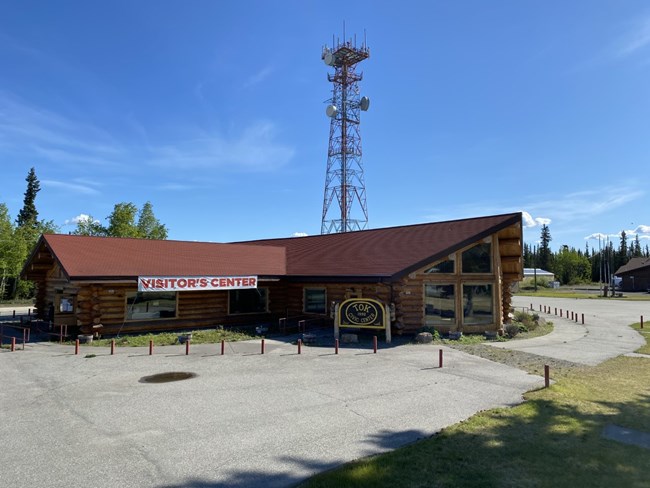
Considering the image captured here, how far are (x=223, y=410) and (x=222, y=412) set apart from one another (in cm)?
13

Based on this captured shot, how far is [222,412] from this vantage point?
9.07m

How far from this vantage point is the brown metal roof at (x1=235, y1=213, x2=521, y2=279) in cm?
1978

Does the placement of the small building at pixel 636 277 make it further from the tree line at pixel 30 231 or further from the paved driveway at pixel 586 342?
the tree line at pixel 30 231

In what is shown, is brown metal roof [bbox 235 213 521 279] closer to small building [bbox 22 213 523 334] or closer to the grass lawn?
small building [bbox 22 213 523 334]

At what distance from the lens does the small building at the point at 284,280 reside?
765 inches

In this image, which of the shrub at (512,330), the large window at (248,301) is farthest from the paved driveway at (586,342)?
the large window at (248,301)

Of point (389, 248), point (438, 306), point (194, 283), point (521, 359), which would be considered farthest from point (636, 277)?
point (194, 283)

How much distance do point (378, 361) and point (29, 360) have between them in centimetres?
1149

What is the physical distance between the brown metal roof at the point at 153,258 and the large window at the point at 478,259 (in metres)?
9.62

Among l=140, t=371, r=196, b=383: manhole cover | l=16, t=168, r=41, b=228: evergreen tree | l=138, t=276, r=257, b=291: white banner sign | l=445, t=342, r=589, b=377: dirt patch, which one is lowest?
l=140, t=371, r=196, b=383: manhole cover

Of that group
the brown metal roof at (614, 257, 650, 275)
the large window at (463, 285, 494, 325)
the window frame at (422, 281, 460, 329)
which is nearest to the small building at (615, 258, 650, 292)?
the brown metal roof at (614, 257, 650, 275)

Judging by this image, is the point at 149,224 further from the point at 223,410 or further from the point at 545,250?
the point at 545,250

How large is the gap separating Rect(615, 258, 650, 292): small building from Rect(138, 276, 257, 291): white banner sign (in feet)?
253

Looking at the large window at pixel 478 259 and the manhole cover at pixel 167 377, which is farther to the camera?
the large window at pixel 478 259
